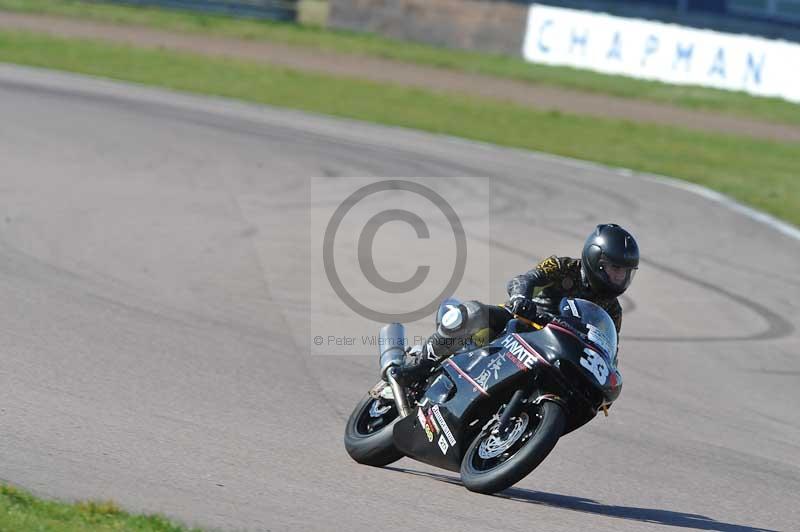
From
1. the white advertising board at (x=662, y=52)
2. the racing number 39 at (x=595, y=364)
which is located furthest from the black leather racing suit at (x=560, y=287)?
the white advertising board at (x=662, y=52)

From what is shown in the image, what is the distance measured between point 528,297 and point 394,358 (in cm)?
86

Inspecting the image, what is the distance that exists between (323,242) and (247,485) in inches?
273

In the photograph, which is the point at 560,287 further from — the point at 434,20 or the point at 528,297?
the point at 434,20

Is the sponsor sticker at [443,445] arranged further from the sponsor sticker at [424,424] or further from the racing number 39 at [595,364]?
the racing number 39 at [595,364]

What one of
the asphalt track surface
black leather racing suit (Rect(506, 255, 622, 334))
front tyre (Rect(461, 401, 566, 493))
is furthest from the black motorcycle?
black leather racing suit (Rect(506, 255, 622, 334))

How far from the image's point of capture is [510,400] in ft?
18.6

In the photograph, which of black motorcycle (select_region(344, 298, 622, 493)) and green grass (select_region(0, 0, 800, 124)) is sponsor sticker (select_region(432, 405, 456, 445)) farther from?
green grass (select_region(0, 0, 800, 124))

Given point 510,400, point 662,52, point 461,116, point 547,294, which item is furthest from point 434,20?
point 510,400

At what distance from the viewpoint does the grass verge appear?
19.8 metres

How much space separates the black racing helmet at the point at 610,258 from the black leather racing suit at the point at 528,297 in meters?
→ 0.15

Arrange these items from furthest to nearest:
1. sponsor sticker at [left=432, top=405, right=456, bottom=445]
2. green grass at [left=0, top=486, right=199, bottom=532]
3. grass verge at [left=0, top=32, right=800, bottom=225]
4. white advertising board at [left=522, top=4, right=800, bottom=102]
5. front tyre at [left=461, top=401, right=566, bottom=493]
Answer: white advertising board at [left=522, top=4, right=800, bottom=102] → grass verge at [left=0, top=32, right=800, bottom=225] → sponsor sticker at [left=432, top=405, right=456, bottom=445] → front tyre at [left=461, top=401, right=566, bottom=493] → green grass at [left=0, top=486, right=199, bottom=532]

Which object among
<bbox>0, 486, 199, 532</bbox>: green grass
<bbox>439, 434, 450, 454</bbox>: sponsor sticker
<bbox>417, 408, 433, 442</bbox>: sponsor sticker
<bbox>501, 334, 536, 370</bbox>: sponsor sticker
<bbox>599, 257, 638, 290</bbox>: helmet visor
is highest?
<bbox>599, 257, 638, 290</bbox>: helmet visor

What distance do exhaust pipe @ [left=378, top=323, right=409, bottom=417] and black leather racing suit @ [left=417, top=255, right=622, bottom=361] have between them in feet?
0.50

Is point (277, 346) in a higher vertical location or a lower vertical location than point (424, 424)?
lower
